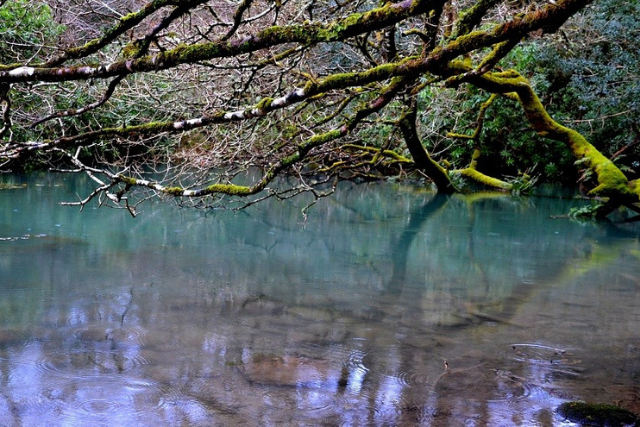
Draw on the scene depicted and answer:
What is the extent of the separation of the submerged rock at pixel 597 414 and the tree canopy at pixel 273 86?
2353 millimetres

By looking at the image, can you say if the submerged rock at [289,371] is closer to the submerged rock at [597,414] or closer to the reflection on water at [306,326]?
the reflection on water at [306,326]

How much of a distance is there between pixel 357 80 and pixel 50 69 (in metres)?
1.69

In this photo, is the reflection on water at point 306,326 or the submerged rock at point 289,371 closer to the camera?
the reflection on water at point 306,326

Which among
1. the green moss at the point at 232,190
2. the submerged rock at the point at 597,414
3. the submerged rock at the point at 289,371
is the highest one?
the green moss at the point at 232,190

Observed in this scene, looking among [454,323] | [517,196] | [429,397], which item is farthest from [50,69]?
[517,196]

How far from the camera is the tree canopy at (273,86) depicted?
3.51 m

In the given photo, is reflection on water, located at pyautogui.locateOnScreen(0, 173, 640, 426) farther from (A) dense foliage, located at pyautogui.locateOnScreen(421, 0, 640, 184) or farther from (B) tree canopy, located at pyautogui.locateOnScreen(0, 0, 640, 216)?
(A) dense foliage, located at pyautogui.locateOnScreen(421, 0, 640, 184)

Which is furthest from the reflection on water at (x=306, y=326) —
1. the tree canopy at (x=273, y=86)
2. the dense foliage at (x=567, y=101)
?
the dense foliage at (x=567, y=101)

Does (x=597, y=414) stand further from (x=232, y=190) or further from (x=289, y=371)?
(x=232, y=190)

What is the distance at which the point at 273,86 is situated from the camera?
10.1 m

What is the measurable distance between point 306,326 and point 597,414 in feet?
8.70

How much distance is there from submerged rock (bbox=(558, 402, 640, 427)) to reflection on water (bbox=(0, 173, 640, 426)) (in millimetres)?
125

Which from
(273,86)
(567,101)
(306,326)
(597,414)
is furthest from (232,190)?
(567,101)

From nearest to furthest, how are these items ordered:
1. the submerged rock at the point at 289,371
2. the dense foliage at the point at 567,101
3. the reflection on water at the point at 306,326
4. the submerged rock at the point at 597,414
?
the submerged rock at the point at 597,414 < the reflection on water at the point at 306,326 < the submerged rock at the point at 289,371 < the dense foliage at the point at 567,101
